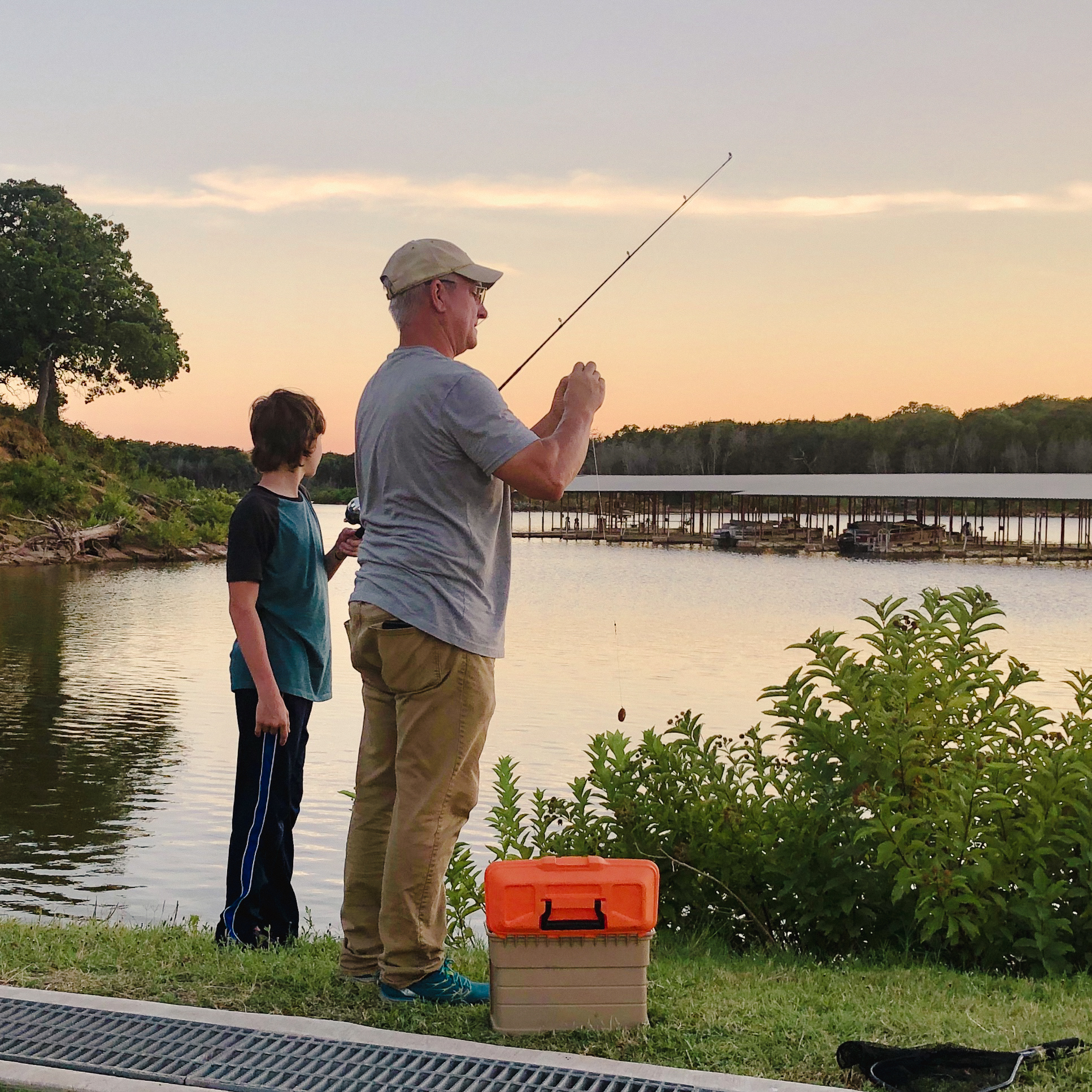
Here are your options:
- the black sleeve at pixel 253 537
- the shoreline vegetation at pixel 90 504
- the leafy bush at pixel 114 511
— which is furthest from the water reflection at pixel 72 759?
the leafy bush at pixel 114 511

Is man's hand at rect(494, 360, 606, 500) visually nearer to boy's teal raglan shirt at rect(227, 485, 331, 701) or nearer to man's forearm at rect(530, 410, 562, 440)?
man's forearm at rect(530, 410, 562, 440)

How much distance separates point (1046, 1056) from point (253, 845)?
2649mm

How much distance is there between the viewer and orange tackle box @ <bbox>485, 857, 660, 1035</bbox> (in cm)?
371

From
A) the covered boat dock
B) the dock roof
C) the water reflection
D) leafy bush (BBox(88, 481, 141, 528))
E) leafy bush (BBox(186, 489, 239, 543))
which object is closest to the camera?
the water reflection

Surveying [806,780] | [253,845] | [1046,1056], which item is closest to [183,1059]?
[253,845]

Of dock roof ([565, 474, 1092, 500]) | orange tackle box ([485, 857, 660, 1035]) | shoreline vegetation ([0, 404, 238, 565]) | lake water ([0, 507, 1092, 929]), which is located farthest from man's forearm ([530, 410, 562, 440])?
dock roof ([565, 474, 1092, 500])

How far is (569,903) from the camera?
376 centimetres

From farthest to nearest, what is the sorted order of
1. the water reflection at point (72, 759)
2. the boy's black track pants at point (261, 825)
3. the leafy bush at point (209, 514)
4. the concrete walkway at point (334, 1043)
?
the leafy bush at point (209, 514), the water reflection at point (72, 759), the boy's black track pants at point (261, 825), the concrete walkway at point (334, 1043)

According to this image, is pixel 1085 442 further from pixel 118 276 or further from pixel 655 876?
pixel 655 876

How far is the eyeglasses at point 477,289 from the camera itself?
12.9 ft

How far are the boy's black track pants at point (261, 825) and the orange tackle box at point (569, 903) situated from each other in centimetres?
119

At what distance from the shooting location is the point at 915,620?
5750 millimetres

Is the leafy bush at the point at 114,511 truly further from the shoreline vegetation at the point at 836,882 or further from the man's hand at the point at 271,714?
the man's hand at the point at 271,714

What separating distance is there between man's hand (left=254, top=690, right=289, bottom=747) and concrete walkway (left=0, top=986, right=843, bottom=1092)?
100 centimetres
